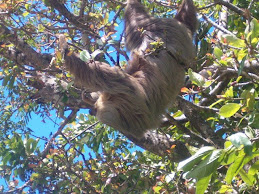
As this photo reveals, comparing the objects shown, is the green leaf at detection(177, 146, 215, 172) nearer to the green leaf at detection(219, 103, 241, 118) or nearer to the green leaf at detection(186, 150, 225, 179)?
the green leaf at detection(186, 150, 225, 179)

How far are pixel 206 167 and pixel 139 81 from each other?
10.3 ft

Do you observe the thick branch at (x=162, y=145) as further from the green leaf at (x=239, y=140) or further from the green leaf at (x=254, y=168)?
the green leaf at (x=239, y=140)

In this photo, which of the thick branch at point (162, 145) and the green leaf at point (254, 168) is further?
the thick branch at point (162, 145)

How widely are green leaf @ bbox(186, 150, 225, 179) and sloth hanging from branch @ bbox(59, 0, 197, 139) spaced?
8.39 ft

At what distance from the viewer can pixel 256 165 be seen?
3.10 m

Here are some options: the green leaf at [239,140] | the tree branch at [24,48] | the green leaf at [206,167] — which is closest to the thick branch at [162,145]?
the tree branch at [24,48]

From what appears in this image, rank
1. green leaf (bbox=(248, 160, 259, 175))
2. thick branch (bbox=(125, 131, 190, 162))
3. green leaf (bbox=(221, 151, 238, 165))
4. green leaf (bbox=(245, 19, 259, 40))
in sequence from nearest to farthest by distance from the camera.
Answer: green leaf (bbox=(221, 151, 238, 165))
green leaf (bbox=(245, 19, 259, 40))
green leaf (bbox=(248, 160, 259, 175))
thick branch (bbox=(125, 131, 190, 162))

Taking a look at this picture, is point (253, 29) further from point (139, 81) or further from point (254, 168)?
point (139, 81)

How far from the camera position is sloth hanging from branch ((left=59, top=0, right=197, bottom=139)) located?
5043mm

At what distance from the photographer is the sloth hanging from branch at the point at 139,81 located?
→ 16.5ft

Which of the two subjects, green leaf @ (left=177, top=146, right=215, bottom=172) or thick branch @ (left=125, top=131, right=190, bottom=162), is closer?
green leaf @ (left=177, top=146, right=215, bottom=172)

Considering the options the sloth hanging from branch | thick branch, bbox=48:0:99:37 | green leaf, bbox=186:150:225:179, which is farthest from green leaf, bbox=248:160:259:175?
thick branch, bbox=48:0:99:37

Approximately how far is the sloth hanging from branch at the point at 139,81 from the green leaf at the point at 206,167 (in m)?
2.56

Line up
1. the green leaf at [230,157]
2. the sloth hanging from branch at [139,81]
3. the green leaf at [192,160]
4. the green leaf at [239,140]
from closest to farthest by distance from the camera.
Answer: the green leaf at [239,140]
the green leaf at [192,160]
the green leaf at [230,157]
the sloth hanging from branch at [139,81]
